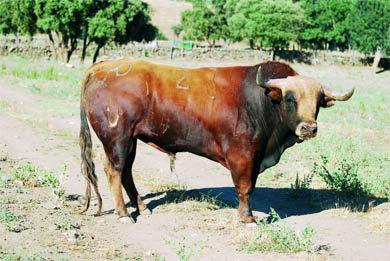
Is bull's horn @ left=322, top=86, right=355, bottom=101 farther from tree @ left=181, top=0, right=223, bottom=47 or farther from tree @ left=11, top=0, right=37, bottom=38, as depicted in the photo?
tree @ left=181, top=0, right=223, bottom=47

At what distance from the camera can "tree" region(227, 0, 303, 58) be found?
2224 inches

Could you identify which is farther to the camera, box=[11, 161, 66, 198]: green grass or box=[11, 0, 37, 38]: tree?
box=[11, 0, 37, 38]: tree

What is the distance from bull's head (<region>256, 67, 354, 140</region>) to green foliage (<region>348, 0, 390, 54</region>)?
4457 cm

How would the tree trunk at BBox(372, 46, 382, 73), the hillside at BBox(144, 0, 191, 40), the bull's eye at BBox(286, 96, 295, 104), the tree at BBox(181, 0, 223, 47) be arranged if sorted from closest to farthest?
the bull's eye at BBox(286, 96, 295, 104) → the tree trunk at BBox(372, 46, 382, 73) → the tree at BBox(181, 0, 223, 47) → the hillside at BBox(144, 0, 191, 40)

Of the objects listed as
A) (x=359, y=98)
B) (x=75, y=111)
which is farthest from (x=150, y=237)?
(x=359, y=98)

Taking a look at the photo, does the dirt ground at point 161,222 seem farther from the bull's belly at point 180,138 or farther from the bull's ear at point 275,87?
the bull's ear at point 275,87

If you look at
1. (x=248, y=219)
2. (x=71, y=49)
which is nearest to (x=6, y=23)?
(x=71, y=49)

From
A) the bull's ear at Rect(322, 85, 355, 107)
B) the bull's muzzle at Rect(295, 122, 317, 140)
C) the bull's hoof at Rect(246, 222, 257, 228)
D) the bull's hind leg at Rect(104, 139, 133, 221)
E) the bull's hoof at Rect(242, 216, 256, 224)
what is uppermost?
the bull's ear at Rect(322, 85, 355, 107)

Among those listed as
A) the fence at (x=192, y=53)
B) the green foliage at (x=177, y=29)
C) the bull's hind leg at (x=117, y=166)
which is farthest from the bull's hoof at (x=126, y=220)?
the green foliage at (x=177, y=29)

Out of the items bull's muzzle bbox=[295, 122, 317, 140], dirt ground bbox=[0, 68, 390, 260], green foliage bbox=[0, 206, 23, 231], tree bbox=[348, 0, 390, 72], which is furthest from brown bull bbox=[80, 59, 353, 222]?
tree bbox=[348, 0, 390, 72]

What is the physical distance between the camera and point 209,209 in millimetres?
7844

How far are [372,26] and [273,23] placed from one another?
37.4 feet

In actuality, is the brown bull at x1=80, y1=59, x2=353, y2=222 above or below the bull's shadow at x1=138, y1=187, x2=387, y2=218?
above

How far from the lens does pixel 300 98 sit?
651 centimetres
